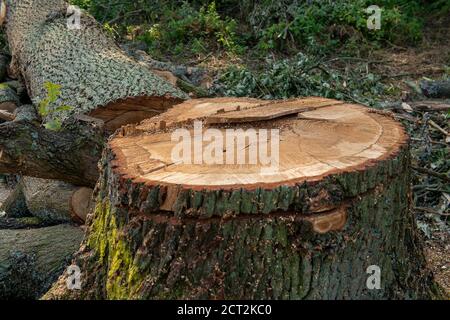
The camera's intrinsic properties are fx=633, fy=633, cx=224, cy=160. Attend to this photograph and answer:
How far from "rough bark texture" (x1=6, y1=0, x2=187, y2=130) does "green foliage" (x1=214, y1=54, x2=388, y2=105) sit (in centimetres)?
138

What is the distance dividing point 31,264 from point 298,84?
3.44 m

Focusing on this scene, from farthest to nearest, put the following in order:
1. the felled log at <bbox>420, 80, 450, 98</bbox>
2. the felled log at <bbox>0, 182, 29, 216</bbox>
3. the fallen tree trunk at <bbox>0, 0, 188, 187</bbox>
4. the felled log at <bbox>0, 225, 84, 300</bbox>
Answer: the felled log at <bbox>420, 80, 450, 98</bbox>
the felled log at <bbox>0, 182, 29, 216</bbox>
the fallen tree trunk at <bbox>0, 0, 188, 187</bbox>
the felled log at <bbox>0, 225, 84, 300</bbox>

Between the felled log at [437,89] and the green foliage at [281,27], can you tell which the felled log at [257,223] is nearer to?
the felled log at [437,89]

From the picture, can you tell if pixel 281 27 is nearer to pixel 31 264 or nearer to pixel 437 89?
pixel 437 89

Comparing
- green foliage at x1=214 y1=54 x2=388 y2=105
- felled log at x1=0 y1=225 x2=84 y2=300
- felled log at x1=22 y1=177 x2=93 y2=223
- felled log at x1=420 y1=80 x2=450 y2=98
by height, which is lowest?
felled log at x1=0 y1=225 x2=84 y2=300

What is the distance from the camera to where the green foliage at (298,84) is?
625cm

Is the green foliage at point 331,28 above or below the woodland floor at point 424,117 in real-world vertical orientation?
above

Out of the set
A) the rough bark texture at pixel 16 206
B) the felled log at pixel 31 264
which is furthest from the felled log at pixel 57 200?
the felled log at pixel 31 264

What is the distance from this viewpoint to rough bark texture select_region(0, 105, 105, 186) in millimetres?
3898

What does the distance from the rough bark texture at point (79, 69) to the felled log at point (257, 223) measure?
1.79 metres

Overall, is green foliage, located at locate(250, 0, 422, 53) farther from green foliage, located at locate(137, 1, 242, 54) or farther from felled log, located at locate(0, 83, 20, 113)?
felled log, located at locate(0, 83, 20, 113)

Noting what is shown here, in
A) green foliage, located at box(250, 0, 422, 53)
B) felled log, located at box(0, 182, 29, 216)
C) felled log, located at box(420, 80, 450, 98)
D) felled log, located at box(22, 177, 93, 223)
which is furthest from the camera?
green foliage, located at box(250, 0, 422, 53)

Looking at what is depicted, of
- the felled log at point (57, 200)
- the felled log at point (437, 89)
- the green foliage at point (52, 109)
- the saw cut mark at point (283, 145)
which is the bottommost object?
the felled log at point (57, 200)

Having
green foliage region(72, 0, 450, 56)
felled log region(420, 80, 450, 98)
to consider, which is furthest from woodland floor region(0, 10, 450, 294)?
green foliage region(72, 0, 450, 56)
